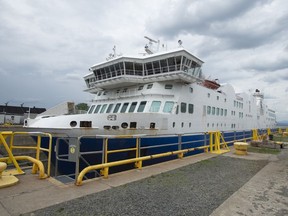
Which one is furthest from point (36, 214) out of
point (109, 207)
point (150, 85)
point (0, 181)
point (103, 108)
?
point (103, 108)

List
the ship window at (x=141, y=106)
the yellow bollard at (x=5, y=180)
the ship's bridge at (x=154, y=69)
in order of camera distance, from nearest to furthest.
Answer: the yellow bollard at (x=5, y=180)
the ship window at (x=141, y=106)
the ship's bridge at (x=154, y=69)

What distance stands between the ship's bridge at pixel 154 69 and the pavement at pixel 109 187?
28.5 ft

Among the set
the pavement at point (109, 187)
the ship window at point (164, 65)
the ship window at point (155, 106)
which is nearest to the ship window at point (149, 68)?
the ship window at point (164, 65)

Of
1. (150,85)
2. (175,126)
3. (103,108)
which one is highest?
(150,85)

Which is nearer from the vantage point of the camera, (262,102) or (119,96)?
(119,96)

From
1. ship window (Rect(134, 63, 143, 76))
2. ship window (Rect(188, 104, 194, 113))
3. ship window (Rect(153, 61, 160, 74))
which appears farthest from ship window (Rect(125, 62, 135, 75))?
ship window (Rect(188, 104, 194, 113))

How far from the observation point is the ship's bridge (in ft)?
45.6

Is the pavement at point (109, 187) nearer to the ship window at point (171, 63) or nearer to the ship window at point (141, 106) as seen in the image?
the ship window at point (141, 106)

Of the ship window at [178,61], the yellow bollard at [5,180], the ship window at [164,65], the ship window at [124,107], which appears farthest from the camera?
the ship window at [124,107]

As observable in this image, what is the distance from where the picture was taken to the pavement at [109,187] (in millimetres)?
3963

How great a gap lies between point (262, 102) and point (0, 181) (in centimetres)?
3854

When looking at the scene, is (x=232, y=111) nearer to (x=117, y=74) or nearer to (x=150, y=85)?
(x=150, y=85)

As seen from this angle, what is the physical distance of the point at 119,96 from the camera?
1583 centimetres

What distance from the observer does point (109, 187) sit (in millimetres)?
5152
